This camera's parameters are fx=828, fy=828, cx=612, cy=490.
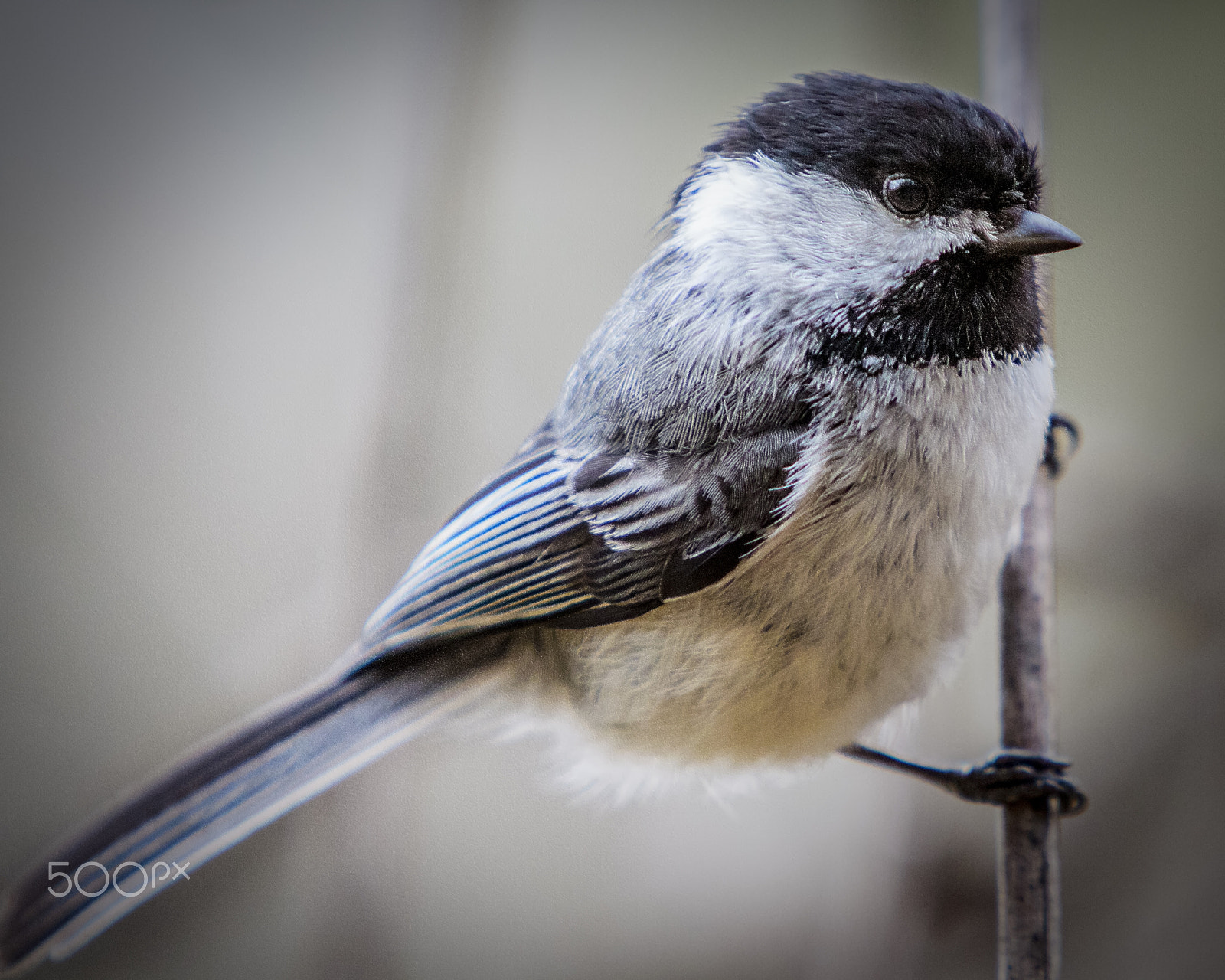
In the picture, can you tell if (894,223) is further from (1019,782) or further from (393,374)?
(1019,782)

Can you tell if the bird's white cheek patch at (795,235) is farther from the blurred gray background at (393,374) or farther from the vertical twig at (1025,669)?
the vertical twig at (1025,669)

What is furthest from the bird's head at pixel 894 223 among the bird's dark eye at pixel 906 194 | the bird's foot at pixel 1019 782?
the bird's foot at pixel 1019 782

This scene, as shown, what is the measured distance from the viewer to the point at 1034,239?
2.07 feet

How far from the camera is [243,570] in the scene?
686 mm

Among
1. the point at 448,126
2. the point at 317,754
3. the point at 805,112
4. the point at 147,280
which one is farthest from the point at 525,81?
the point at 317,754

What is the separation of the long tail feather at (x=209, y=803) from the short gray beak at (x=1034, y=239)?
573 mm

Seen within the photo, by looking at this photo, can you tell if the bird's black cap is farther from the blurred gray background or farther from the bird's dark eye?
the blurred gray background

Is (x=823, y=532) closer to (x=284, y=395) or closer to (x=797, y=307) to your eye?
(x=797, y=307)

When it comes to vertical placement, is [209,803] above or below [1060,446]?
below

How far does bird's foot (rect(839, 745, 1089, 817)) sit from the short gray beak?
0.47 m

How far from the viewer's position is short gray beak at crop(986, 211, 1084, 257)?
24.6 inches

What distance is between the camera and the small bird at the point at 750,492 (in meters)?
0.65

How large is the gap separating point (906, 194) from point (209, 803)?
0.73m

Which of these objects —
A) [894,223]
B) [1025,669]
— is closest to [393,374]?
[894,223]
